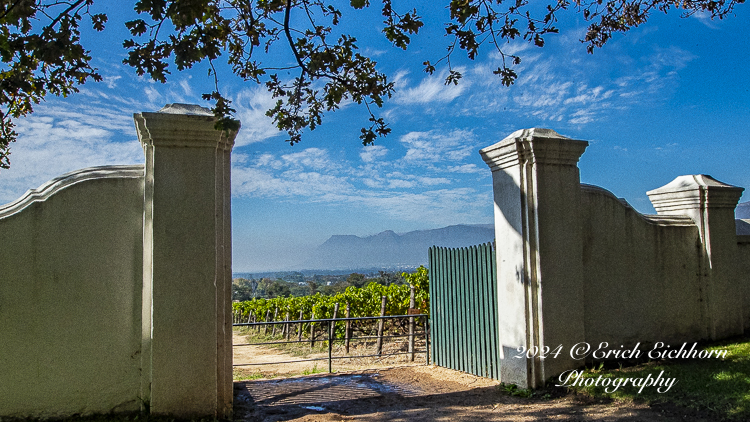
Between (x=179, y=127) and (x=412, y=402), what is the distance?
14.0ft

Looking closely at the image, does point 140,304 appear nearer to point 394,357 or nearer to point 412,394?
point 412,394

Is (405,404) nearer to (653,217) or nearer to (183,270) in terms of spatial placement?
(183,270)

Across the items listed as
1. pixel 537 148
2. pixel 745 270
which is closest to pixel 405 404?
pixel 537 148

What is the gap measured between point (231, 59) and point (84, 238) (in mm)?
2610

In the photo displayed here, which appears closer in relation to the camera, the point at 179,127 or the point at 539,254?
the point at 179,127

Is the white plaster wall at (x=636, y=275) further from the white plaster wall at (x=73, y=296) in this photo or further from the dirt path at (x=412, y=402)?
the white plaster wall at (x=73, y=296)

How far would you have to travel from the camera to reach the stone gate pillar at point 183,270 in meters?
5.03

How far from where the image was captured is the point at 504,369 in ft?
21.2

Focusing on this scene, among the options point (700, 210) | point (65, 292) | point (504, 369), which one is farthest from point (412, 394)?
point (700, 210)

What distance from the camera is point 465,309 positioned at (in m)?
7.51

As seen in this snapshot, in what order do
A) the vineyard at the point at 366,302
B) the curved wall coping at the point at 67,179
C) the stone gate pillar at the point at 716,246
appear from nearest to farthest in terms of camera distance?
the curved wall coping at the point at 67,179, the stone gate pillar at the point at 716,246, the vineyard at the point at 366,302

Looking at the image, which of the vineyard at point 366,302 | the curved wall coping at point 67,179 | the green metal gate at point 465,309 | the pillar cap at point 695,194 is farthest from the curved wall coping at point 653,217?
the vineyard at point 366,302

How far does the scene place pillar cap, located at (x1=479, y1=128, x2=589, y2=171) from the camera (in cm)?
614

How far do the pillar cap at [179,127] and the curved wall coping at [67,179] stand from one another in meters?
0.35
